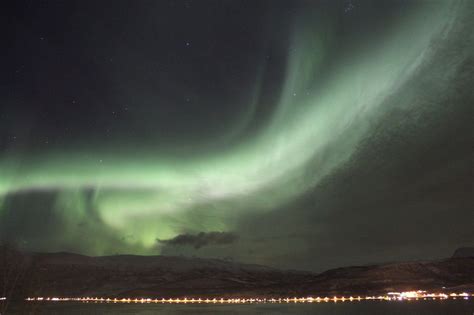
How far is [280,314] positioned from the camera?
6462 centimetres

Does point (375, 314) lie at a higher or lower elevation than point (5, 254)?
lower

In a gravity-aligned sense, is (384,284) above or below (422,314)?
above

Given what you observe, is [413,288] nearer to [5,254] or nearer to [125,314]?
[125,314]

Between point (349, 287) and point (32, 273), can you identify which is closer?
point (32, 273)

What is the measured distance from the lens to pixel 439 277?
199 metres

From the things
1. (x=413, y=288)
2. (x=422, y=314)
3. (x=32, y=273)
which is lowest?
(x=422, y=314)

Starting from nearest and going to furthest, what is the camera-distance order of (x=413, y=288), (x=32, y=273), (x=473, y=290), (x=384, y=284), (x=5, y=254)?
(x=5, y=254) < (x=32, y=273) < (x=473, y=290) < (x=413, y=288) < (x=384, y=284)

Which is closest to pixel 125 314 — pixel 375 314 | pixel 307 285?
pixel 375 314

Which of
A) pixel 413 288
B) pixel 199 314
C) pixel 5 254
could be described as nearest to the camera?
pixel 5 254

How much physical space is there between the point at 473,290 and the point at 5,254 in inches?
4958

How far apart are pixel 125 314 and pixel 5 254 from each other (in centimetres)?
2966

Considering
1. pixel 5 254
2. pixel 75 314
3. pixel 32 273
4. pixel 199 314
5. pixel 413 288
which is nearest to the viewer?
pixel 5 254

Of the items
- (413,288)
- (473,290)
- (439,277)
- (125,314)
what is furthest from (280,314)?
(439,277)

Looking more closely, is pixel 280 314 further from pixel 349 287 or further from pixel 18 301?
pixel 349 287
